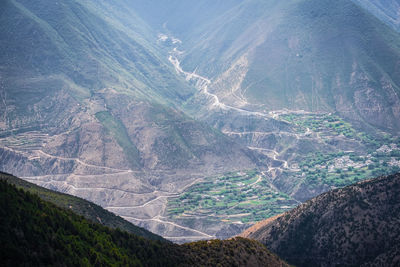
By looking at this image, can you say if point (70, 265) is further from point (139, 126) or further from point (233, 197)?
point (139, 126)

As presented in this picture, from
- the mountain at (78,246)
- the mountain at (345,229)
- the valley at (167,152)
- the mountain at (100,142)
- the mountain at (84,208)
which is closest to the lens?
the mountain at (78,246)

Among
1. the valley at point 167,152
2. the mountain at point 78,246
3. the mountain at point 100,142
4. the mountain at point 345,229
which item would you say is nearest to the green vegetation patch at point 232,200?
the valley at point 167,152


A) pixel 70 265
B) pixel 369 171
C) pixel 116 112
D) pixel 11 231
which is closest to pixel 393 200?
pixel 70 265

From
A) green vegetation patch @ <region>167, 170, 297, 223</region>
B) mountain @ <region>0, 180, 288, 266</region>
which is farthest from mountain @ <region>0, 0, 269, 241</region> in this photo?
mountain @ <region>0, 180, 288, 266</region>

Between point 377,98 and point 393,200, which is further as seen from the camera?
point 377,98

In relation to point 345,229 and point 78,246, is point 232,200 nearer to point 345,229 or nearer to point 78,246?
point 345,229

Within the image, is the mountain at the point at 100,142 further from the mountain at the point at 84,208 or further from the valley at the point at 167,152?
the mountain at the point at 84,208
